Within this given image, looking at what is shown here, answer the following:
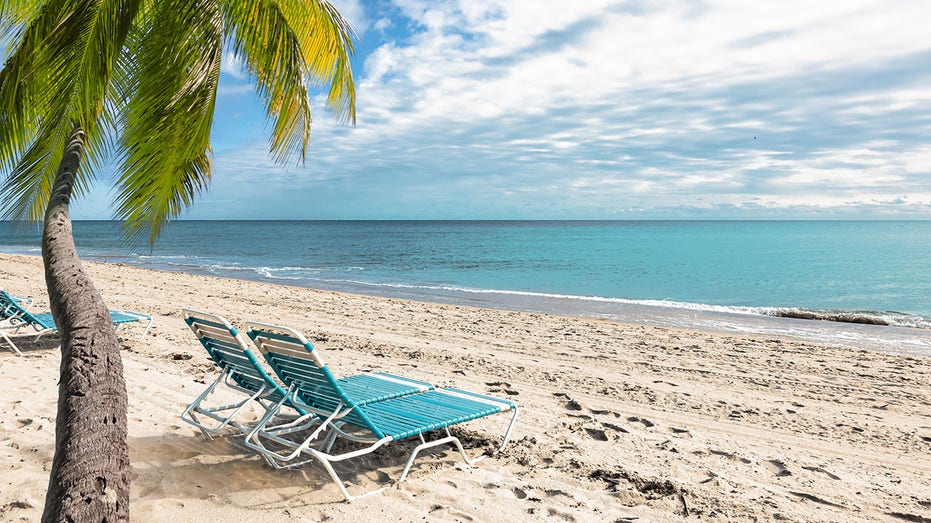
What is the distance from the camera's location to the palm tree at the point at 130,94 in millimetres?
4297

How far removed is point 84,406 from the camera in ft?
8.94

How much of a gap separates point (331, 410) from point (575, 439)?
192 cm

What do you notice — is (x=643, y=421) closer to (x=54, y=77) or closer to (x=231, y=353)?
(x=231, y=353)

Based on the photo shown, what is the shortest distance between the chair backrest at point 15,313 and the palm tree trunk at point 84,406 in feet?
Answer: 12.8

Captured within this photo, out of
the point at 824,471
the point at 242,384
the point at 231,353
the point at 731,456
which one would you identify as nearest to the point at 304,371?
the point at 231,353

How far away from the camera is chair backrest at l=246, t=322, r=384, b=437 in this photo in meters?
3.53

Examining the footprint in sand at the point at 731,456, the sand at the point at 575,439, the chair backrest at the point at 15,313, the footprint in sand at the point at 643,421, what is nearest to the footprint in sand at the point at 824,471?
the sand at the point at 575,439

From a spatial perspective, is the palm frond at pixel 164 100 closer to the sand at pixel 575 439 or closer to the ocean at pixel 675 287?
the ocean at pixel 675 287

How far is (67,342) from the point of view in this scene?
9.97 feet

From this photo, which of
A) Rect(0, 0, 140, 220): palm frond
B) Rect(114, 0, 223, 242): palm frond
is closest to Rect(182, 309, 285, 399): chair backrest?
Rect(114, 0, 223, 242): palm frond

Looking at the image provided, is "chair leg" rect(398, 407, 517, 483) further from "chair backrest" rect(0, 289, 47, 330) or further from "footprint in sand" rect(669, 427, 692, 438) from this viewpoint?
"chair backrest" rect(0, 289, 47, 330)

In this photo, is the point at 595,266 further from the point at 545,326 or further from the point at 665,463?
the point at 665,463

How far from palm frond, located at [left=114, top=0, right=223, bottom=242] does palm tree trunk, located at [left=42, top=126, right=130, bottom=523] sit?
4.11 ft

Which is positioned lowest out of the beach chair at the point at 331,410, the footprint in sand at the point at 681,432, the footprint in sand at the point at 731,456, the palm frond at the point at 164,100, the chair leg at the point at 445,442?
the footprint in sand at the point at 681,432
